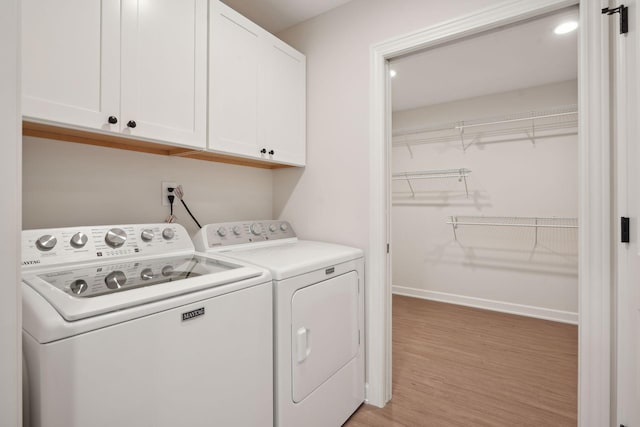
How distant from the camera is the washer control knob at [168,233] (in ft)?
5.02

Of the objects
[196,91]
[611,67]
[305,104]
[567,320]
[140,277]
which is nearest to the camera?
[140,277]

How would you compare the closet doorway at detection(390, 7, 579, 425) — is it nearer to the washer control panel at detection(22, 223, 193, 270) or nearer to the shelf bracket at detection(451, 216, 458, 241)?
the shelf bracket at detection(451, 216, 458, 241)

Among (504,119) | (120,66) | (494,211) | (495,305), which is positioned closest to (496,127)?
(504,119)

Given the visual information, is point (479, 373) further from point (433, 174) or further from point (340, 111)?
point (433, 174)

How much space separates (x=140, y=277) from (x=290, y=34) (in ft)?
6.43

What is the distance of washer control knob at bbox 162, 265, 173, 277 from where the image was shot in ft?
3.87

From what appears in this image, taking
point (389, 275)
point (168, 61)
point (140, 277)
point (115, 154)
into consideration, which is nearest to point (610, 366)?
point (389, 275)

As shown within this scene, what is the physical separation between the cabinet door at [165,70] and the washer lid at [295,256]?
617mm

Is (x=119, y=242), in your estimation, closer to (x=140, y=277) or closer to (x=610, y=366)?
(x=140, y=277)

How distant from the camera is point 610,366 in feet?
4.16

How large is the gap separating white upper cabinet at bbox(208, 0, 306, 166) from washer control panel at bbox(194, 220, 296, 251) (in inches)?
16.4

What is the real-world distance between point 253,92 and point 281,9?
2.36 ft

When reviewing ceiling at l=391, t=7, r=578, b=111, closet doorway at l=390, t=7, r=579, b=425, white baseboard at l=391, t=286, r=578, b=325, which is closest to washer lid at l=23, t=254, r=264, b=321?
closet doorway at l=390, t=7, r=579, b=425

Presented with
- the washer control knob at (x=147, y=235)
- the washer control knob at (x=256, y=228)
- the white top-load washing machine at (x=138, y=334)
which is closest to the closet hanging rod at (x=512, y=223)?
the washer control knob at (x=256, y=228)
